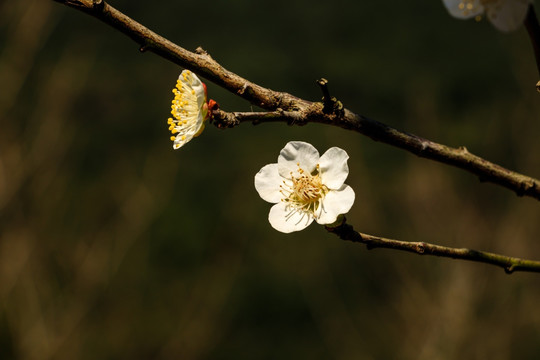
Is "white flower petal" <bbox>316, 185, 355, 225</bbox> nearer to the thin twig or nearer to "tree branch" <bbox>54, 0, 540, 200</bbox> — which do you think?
"tree branch" <bbox>54, 0, 540, 200</bbox>

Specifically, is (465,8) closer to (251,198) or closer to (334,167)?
(334,167)

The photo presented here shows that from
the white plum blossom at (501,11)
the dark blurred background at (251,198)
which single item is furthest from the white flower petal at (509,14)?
the dark blurred background at (251,198)

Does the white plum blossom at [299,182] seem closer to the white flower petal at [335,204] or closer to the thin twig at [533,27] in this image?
the white flower petal at [335,204]

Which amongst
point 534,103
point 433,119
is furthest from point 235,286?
point 534,103

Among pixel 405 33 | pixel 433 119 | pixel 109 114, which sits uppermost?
pixel 405 33

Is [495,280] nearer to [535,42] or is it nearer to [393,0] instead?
[535,42]

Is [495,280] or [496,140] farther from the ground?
[496,140]
